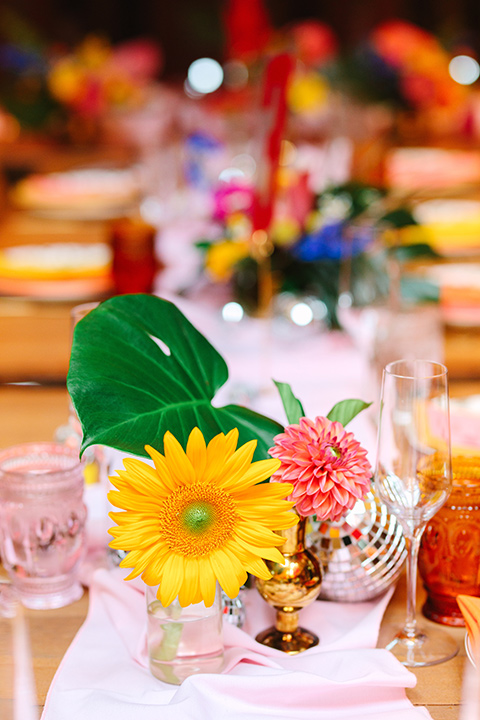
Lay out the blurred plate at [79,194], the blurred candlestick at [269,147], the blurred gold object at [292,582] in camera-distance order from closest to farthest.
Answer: the blurred gold object at [292,582], the blurred candlestick at [269,147], the blurred plate at [79,194]

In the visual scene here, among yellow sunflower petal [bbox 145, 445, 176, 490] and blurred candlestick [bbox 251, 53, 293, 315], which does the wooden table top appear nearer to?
yellow sunflower petal [bbox 145, 445, 176, 490]

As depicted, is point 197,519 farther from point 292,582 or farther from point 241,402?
point 241,402

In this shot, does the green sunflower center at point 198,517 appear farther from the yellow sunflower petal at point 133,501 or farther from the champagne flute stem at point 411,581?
the champagne flute stem at point 411,581

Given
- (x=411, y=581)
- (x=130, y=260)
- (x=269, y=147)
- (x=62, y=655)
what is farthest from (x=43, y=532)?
(x=130, y=260)

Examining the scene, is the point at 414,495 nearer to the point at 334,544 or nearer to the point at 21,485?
the point at 334,544

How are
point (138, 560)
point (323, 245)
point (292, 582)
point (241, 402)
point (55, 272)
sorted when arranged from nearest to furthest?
point (138, 560) < point (292, 582) < point (241, 402) < point (323, 245) < point (55, 272)

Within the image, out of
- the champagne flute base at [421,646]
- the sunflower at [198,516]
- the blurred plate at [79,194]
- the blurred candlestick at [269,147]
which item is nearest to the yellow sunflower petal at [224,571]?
the sunflower at [198,516]

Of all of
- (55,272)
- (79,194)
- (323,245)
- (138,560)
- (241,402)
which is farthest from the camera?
(79,194)

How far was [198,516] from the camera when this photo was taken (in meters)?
0.66

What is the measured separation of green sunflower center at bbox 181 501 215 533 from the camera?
0.66m

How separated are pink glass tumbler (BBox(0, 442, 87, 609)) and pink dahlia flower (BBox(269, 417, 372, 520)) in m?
0.26

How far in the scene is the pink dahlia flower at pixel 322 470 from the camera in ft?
2.25

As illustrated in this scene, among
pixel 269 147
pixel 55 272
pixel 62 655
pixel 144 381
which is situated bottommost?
pixel 62 655

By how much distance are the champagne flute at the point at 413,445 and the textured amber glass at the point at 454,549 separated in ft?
0.25
